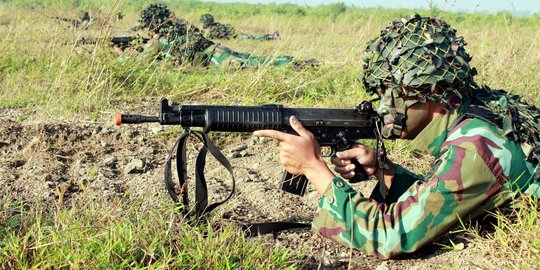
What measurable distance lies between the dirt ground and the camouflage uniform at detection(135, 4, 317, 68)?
2189 mm

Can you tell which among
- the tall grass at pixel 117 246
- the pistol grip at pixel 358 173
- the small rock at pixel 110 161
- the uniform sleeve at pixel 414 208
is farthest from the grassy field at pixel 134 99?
the small rock at pixel 110 161

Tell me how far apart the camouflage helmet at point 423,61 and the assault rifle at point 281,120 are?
0.25 metres

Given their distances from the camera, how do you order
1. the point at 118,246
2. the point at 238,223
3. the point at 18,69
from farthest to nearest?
the point at 18,69 < the point at 238,223 < the point at 118,246

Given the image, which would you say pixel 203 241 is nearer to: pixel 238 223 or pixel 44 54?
pixel 238 223

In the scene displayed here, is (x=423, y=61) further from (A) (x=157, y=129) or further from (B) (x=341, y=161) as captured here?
(A) (x=157, y=129)

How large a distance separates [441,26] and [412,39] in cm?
16

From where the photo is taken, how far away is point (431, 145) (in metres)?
2.78

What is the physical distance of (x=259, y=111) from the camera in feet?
9.37

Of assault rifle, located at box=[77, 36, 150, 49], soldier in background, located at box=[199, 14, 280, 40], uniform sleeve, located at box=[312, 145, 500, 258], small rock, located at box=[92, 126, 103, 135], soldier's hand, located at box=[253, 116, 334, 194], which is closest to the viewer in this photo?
uniform sleeve, located at box=[312, 145, 500, 258]

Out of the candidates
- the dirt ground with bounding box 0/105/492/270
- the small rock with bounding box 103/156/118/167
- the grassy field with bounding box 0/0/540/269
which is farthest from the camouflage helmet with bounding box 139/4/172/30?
the small rock with bounding box 103/156/118/167

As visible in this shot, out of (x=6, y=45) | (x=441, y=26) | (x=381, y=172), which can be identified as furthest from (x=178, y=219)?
(x=6, y=45)

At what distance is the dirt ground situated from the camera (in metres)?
2.94

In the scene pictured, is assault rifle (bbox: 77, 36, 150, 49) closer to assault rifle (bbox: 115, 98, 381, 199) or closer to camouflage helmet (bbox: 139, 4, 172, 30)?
camouflage helmet (bbox: 139, 4, 172, 30)

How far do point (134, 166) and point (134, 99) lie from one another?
1.91 m
